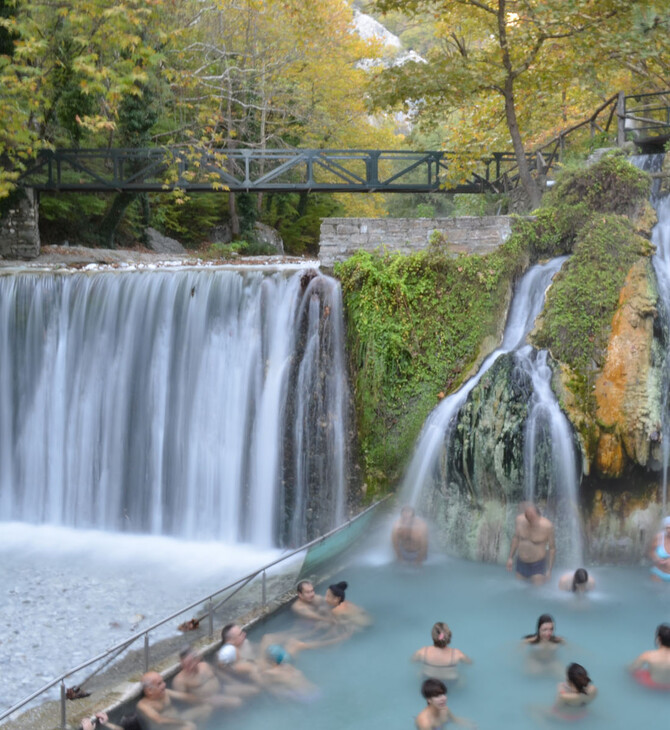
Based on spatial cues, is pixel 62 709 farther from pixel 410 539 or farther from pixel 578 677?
pixel 410 539

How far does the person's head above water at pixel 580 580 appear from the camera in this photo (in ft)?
28.2

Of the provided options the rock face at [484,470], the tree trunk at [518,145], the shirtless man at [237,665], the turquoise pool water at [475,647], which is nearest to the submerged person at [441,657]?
the turquoise pool water at [475,647]

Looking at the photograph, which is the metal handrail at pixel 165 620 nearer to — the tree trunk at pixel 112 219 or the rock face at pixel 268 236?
the tree trunk at pixel 112 219

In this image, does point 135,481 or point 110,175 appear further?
point 110,175

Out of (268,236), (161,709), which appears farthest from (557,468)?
(268,236)

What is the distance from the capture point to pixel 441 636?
23.8ft

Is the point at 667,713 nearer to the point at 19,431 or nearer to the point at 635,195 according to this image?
the point at 635,195

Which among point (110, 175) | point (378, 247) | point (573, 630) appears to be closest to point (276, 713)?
point (573, 630)

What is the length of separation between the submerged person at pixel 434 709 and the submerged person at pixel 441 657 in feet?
2.66

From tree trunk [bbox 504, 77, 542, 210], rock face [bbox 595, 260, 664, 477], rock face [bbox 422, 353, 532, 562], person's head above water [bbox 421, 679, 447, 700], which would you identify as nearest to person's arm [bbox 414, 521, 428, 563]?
rock face [bbox 422, 353, 532, 562]

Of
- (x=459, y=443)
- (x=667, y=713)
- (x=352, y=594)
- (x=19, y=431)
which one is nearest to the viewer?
(x=667, y=713)

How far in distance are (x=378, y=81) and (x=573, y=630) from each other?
430 inches

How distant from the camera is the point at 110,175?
2222cm

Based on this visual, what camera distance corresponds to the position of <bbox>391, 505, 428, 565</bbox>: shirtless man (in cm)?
970
